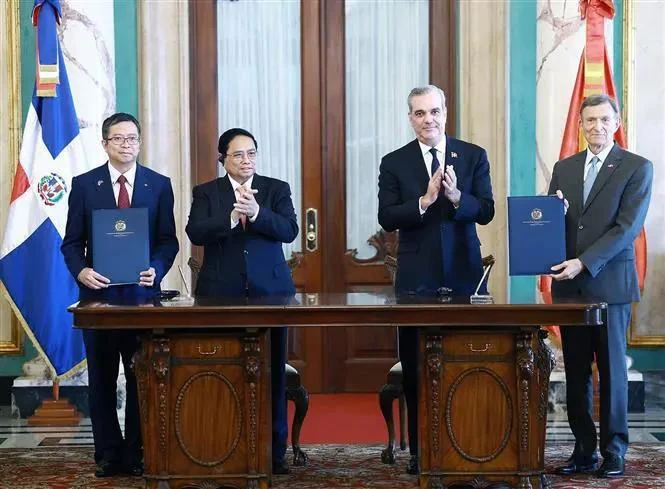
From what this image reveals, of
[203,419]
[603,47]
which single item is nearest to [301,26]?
[603,47]

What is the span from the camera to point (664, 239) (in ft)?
23.8

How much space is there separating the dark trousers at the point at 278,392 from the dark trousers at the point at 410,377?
0.55 m

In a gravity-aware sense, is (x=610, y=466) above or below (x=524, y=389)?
below

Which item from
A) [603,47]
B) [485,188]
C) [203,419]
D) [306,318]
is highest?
[603,47]

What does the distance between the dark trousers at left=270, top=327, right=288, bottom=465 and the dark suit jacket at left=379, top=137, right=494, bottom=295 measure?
602 millimetres

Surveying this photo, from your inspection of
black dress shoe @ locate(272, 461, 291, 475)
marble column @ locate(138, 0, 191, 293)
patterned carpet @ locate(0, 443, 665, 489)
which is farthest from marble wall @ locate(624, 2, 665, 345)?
black dress shoe @ locate(272, 461, 291, 475)

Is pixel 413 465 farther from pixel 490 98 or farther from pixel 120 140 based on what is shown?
pixel 490 98

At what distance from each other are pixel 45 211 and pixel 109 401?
200cm

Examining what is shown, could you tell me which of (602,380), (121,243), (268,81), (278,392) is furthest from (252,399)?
(268,81)

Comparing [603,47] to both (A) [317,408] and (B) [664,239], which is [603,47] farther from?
(A) [317,408]

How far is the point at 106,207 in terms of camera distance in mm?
5125

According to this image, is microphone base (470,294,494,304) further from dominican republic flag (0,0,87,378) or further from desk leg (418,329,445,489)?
dominican republic flag (0,0,87,378)

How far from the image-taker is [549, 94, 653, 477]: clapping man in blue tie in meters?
4.97

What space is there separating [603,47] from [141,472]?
3747 mm
